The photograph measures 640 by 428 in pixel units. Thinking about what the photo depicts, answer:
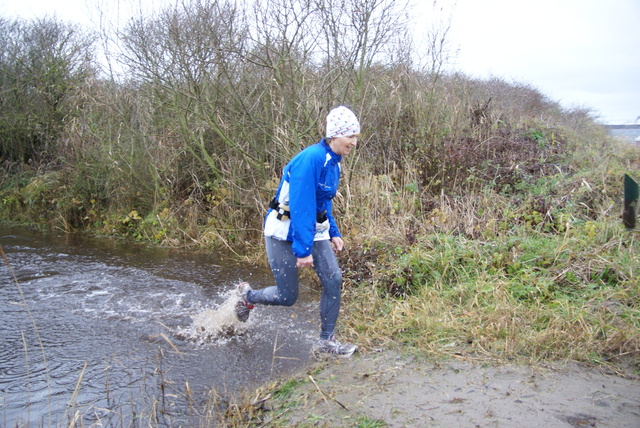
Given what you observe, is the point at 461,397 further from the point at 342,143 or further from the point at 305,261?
the point at 342,143

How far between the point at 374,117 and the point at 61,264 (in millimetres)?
5777

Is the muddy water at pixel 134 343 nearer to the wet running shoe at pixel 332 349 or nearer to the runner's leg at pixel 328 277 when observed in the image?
the wet running shoe at pixel 332 349

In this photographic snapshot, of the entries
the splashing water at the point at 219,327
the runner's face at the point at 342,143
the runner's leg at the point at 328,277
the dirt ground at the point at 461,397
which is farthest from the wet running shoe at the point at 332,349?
the runner's face at the point at 342,143

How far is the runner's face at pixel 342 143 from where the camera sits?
399 centimetres

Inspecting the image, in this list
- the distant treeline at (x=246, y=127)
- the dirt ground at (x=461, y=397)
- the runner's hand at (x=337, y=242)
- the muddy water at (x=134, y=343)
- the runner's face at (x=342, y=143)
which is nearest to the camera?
the dirt ground at (x=461, y=397)

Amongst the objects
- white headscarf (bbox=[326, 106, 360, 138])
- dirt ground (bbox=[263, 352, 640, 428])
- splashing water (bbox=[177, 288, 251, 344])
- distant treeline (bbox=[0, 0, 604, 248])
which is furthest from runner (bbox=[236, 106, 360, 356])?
distant treeline (bbox=[0, 0, 604, 248])

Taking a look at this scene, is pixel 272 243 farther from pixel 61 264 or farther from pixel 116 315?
pixel 61 264

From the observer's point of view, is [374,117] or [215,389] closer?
[215,389]

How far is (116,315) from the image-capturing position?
18.0 ft

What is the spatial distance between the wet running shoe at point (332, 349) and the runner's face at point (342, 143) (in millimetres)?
1635

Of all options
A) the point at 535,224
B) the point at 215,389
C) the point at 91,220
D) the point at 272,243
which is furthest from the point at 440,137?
the point at 91,220

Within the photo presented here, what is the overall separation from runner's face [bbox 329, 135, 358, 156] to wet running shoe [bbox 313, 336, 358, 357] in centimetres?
164

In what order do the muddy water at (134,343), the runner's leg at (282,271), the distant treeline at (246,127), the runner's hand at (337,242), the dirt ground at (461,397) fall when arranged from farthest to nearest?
the distant treeline at (246,127) → the runner's hand at (337,242) → the runner's leg at (282,271) → the muddy water at (134,343) → the dirt ground at (461,397)

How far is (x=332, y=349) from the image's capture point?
172 inches
